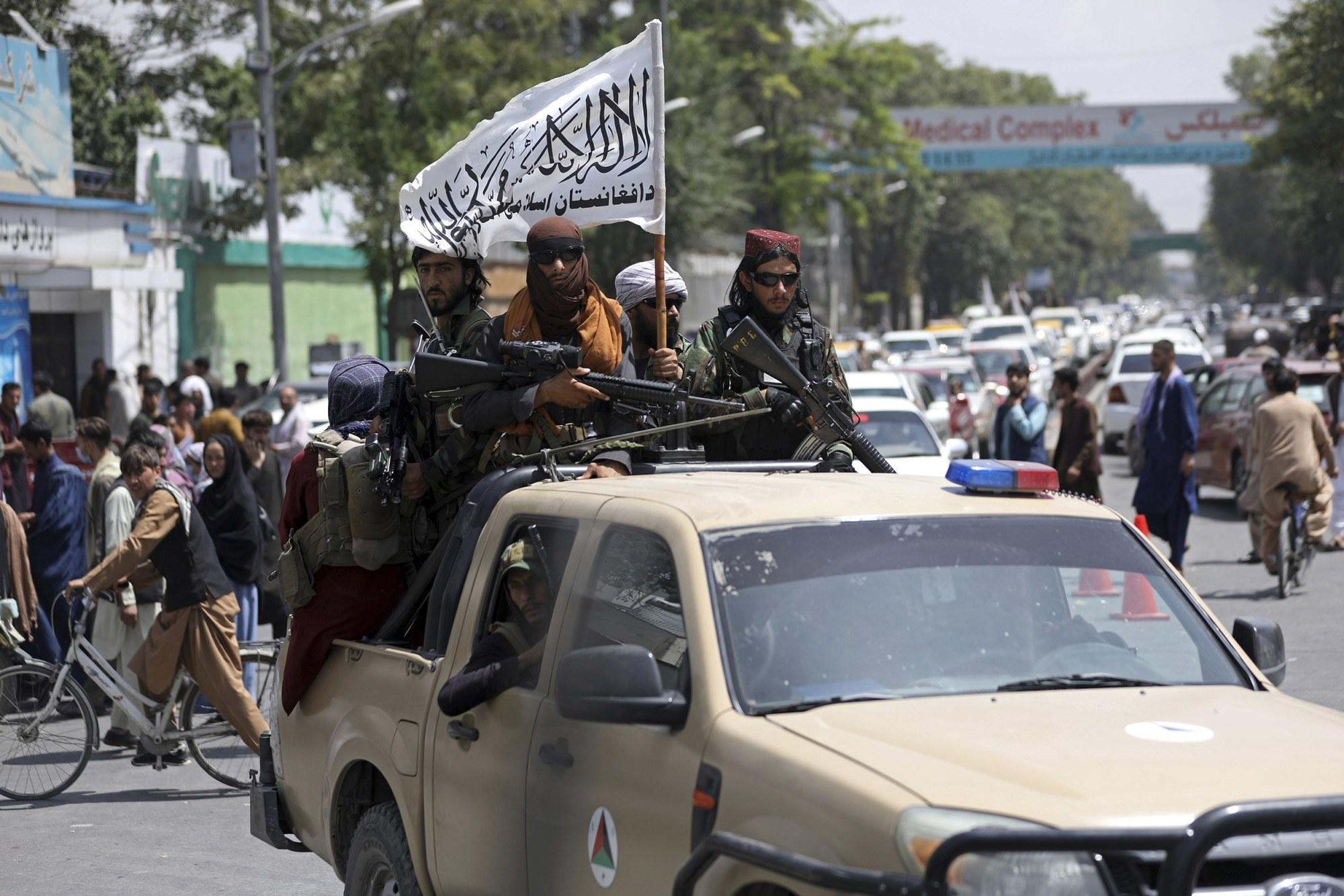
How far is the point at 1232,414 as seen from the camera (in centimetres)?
1955

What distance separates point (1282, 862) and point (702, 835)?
3.61 feet

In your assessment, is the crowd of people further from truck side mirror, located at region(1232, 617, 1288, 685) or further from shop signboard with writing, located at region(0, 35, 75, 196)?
shop signboard with writing, located at region(0, 35, 75, 196)

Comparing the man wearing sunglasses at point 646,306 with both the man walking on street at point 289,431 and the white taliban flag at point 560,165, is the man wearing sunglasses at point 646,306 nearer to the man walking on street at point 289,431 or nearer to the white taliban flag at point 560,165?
the white taliban flag at point 560,165

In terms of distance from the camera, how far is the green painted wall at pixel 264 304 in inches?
1208

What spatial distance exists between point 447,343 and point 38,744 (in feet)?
12.8

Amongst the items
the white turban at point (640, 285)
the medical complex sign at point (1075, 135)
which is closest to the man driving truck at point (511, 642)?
the white turban at point (640, 285)

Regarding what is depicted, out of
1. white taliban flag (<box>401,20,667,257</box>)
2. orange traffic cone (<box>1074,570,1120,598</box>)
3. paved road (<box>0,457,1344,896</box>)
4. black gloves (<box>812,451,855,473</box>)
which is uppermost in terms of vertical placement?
white taliban flag (<box>401,20,667,257</box>)

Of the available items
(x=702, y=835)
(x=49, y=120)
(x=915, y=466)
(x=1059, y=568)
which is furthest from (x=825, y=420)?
(x=49, y=120)

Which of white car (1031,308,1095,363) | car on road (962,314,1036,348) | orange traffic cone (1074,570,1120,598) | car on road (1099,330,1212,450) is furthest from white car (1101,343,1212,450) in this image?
orange traffic cone (1074,570,1120,598)

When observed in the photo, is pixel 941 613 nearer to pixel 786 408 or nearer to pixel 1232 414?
pixel 786 408

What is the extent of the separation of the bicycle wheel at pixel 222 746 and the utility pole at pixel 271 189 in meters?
15.7

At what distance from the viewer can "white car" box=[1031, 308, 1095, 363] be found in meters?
55.5

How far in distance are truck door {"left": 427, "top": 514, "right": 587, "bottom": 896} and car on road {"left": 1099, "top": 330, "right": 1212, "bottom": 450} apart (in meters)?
22.1

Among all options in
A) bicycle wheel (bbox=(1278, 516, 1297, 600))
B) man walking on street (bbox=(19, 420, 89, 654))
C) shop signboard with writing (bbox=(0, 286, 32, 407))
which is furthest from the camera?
shop signboard with writing (bbox=(0, 286, 32, 407))
